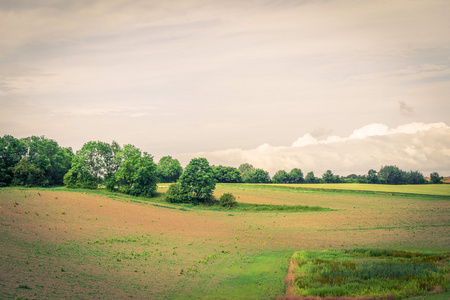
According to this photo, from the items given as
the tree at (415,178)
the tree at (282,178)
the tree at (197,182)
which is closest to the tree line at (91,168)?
the tree at (197,182)

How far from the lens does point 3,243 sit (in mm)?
26672

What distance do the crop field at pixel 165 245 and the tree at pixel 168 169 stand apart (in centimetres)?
8314

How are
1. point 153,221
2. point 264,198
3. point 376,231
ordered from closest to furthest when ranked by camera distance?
point 376,231
point 153,221
point 264,198

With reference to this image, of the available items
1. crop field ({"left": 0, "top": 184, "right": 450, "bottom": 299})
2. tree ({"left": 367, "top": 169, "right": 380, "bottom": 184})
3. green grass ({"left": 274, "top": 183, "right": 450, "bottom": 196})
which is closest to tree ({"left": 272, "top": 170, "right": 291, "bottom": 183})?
tree ({"left": 367, "top": 169, "right": 380, "bottom": 184})

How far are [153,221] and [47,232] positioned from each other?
21.3 m

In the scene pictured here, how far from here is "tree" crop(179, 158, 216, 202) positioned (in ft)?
283

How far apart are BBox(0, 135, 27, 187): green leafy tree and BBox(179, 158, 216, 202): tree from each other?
53591 mm

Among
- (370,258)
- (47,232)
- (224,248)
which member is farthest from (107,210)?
(370,258)

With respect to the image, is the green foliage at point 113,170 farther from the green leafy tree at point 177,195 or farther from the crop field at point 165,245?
the crop field at point 165,245

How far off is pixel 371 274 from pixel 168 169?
5219 inches

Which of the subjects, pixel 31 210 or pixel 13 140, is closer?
pixel 31 210

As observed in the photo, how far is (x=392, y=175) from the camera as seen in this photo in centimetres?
15800

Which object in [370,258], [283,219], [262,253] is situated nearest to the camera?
[370,258]

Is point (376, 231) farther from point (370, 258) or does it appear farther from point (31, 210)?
point (31, 210)
